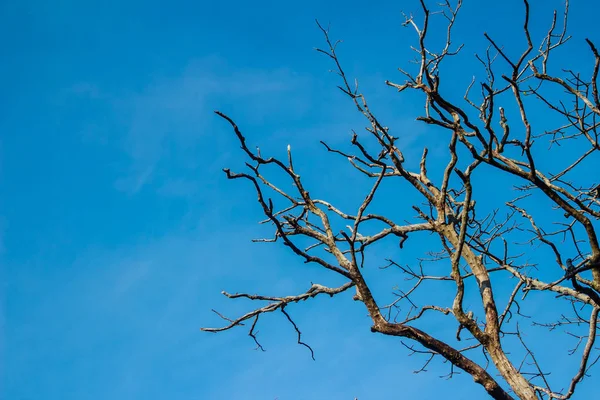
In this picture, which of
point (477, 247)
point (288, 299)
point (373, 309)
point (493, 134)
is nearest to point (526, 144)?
point (493, 134)

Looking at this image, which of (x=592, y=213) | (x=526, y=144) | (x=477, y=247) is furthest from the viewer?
(x=477, y=247)

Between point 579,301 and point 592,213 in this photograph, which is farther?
point 579,301

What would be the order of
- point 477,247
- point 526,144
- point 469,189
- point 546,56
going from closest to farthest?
point 526,144, point 469,189, point 546,56, point 477,247

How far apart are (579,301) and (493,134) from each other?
8.67ft

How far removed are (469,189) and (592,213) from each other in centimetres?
141

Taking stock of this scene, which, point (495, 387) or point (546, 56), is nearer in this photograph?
point (495, 387)

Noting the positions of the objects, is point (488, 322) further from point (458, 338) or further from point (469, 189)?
point (469, 189)

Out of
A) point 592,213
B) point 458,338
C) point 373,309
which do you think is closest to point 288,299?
point 373,309

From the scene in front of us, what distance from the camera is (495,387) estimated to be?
4.30 metres

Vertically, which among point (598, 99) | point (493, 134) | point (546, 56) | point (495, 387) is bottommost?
point (495, 387)

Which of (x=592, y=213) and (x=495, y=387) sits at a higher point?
(x=592, y=213)

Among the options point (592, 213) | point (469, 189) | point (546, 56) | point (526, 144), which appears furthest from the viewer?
point (546, 56)

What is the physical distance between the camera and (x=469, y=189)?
4500mm

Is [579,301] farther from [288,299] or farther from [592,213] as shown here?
[288,299]
